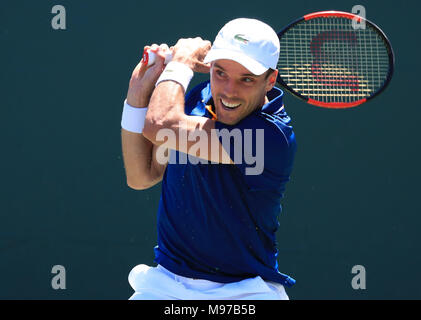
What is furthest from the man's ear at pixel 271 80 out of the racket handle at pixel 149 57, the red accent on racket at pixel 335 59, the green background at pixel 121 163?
the green background at pixel 121 163

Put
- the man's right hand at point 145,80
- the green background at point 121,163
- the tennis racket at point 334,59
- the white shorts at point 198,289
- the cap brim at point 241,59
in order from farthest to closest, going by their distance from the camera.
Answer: the green background at point 121,163 < the tennis racket at point 334,59 < the man's right hand at point 145,80 < the white shorts at point 198,289 < the cap brim at point 241,59

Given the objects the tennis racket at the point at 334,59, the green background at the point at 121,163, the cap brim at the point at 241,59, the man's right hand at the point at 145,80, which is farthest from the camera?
the green background at the point at 121,163

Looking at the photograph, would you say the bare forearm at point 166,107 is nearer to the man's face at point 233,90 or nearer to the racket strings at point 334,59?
the man's face at point 233,90

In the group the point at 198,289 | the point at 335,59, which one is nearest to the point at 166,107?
the point at 198,289

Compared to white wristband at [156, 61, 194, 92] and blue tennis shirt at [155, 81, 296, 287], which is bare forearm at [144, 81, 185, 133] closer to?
white wristband at [156, 61, 194, 92]

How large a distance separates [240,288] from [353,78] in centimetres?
153

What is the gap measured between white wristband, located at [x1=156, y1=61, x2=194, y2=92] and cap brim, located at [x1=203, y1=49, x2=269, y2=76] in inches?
4.1

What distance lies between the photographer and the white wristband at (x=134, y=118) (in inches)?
110

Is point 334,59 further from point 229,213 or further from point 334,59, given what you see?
point 229,213

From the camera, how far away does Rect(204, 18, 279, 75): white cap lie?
8.41 ft

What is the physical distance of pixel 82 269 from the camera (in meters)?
5.00

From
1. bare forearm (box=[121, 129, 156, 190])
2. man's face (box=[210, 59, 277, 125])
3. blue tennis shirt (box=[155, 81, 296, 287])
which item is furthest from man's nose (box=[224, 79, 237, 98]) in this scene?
bare forearm (box=[121, 129, 156, 190])

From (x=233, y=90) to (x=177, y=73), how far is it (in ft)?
0.73

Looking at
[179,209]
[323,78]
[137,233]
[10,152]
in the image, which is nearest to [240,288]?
[179,209]
